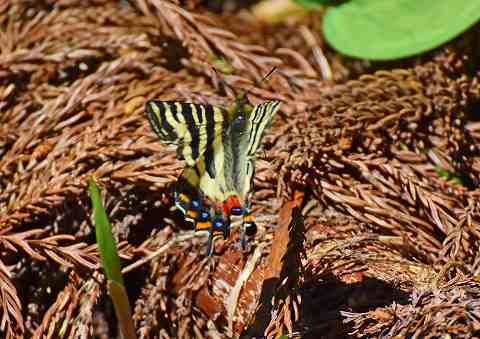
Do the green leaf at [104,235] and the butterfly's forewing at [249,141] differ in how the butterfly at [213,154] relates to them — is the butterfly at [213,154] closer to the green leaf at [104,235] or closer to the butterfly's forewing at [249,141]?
the butterfly's forewing at [249,141]

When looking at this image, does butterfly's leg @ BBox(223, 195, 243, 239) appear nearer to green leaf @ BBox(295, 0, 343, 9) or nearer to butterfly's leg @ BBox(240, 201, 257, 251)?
butterfly's leg @ BBox(240, 201, 257, 251)

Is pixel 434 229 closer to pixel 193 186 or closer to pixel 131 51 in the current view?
pixel 193 186

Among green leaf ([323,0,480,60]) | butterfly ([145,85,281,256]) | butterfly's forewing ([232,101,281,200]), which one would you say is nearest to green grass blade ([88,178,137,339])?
butterfly ([145,85,281,256])

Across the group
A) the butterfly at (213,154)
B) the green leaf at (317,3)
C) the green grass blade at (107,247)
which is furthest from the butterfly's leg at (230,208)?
the green leaf at (317,3)

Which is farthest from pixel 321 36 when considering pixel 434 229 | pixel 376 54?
pixel 434 229

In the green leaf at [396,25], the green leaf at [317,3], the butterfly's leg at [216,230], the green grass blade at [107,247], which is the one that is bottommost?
the green leaf at [396,25]
